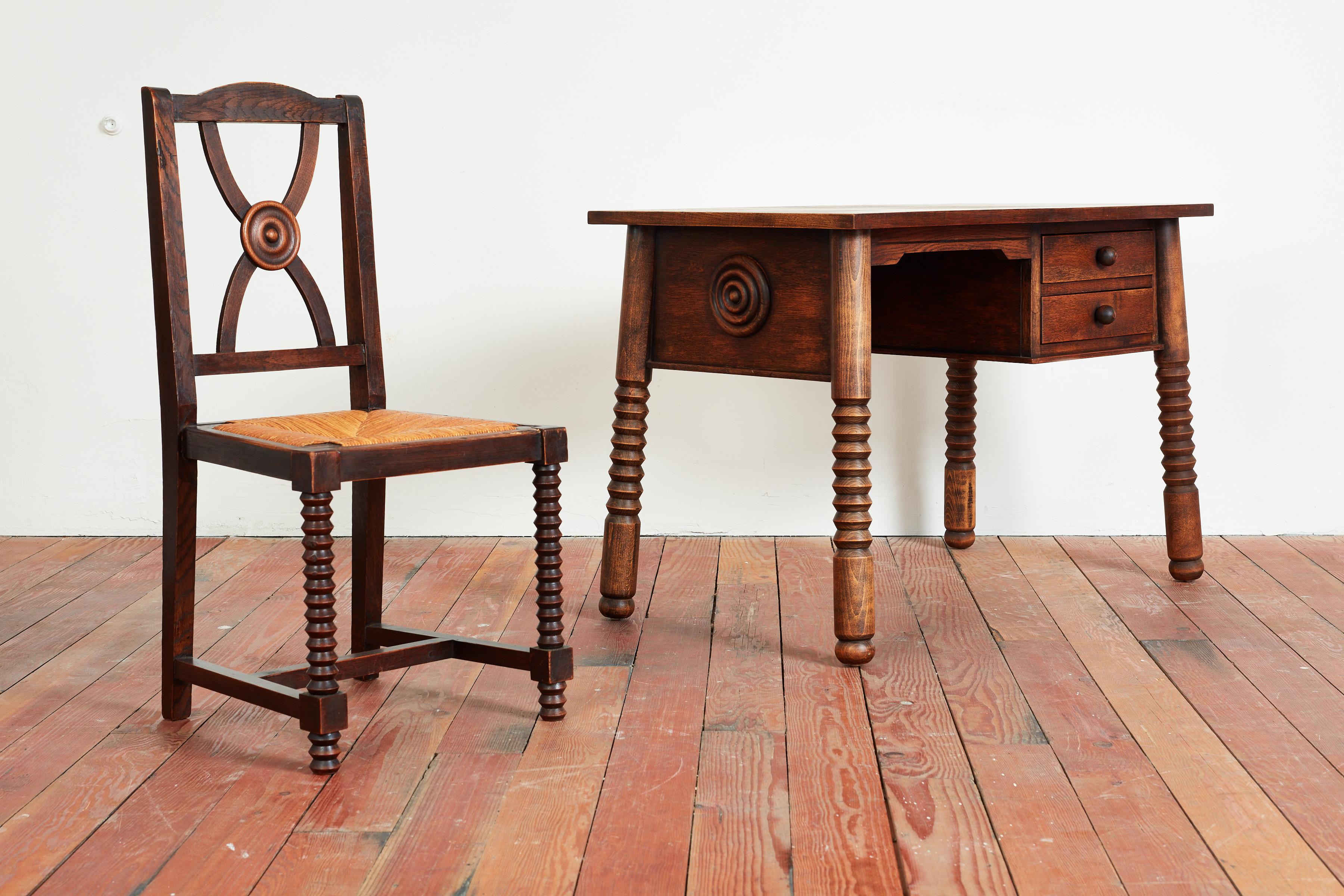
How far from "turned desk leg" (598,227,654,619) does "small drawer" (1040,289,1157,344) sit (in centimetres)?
73

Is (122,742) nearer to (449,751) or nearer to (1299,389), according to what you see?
(449,751)

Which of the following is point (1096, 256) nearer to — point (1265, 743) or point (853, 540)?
point (853, 540)

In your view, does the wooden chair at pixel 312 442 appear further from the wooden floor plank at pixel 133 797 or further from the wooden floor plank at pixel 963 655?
the wooden floor plank at pixel 963 655

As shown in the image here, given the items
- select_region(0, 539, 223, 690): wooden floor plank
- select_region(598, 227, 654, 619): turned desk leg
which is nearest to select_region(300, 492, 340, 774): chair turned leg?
select_region(0, 539, 223, 690): wooden floor plank

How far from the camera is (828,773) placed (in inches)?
69.7

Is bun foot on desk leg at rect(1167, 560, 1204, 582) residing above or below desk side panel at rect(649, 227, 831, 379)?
below

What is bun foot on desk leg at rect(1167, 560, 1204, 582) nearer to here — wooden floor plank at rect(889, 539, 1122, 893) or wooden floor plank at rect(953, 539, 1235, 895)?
wooden floor plank at rect(953, 539, 1235, 895)

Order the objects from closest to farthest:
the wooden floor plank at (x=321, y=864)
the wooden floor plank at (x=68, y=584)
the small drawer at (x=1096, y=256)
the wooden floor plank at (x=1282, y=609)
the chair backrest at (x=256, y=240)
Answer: the wooden floor plank at (x=321, y=864)
the chair backrest at (x=256, y=240)
the wooden floor plank at (x=1282, y=609)
the small drawer at (x=1096, y=256)
the wooden floor plank at (x=68, y=584)

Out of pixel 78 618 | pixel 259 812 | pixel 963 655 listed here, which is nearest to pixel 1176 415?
pixel 963 655

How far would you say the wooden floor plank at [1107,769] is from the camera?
147 cm

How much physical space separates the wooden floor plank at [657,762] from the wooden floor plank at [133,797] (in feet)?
1.65

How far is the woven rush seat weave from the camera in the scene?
6.02ft

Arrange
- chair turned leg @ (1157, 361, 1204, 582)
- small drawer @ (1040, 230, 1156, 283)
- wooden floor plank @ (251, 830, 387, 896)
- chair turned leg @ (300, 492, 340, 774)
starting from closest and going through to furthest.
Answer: wooden floor plank @ (251, 830, 387, 896) → chair turned leg @ (300, 492, 340, 774) → small drawer @ (1040, 230, 1156, 283) → chair turned leg @ (1157, 361, 1204, 582)

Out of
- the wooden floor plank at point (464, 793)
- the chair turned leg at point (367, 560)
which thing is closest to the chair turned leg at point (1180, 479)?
the wooden floor plank at point (464, 793)
